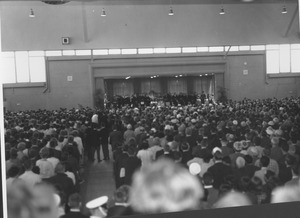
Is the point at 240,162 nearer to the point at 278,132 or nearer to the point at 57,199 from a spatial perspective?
the point at 278,132

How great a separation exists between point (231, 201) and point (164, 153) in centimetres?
196

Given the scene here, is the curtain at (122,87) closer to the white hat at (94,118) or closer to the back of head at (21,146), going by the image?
the white hat at (94,118)

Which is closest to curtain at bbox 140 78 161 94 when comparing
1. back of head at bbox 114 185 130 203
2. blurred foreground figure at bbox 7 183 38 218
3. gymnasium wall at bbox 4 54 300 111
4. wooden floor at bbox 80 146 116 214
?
gymnasium wall at bbox 4 54 300 111

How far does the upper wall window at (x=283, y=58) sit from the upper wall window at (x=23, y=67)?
226 inches

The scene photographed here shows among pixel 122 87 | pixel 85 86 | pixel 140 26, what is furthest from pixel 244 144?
pixel 85 86

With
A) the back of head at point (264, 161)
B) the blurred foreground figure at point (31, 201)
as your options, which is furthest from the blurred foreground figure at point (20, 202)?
the back of head at point (264, 161)

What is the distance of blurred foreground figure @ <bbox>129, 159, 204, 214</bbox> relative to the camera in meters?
8.57

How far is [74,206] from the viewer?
7938mm

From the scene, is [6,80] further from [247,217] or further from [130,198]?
[247,217]

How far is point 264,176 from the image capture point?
8.98 meters

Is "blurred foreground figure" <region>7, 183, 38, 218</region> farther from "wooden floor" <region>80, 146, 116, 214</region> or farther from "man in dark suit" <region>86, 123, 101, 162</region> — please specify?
"man in dark suit" <region>86, 123, 101, 162</region>

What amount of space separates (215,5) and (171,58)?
1803 mm

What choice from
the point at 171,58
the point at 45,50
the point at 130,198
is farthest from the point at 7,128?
the point at 171,58

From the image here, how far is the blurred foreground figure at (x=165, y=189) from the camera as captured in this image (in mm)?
8570
